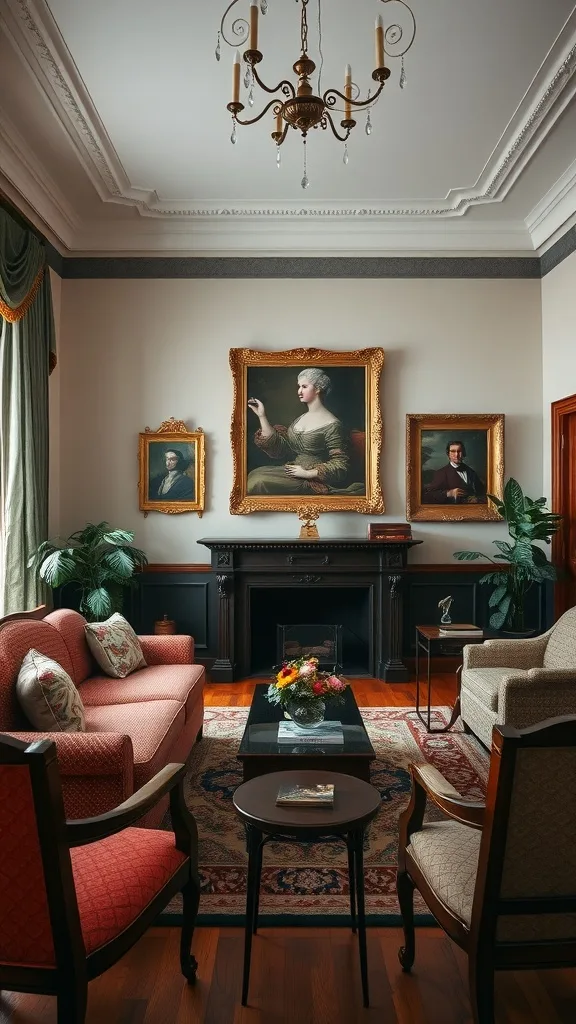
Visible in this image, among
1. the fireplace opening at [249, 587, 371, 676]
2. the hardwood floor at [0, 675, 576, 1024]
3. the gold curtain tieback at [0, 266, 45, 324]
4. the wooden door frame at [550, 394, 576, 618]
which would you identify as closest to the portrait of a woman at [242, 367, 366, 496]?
the fireplace opening at [249, 587, 371, 676]

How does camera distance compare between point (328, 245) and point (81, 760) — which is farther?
point (328, 245)

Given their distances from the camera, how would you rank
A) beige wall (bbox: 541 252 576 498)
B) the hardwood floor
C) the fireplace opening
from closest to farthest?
the hardwood floor → beige wall (bbox: 541 252 576 498) → the fireplace opening

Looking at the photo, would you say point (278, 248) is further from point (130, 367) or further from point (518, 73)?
point (518, 73)

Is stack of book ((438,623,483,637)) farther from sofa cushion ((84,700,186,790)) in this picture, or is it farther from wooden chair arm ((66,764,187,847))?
wooden chair arm ((66,764,187,847))

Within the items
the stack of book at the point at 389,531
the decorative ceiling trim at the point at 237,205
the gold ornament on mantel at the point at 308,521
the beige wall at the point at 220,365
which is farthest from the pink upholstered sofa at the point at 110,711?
the decorative ceiling trim at the point at 237,205

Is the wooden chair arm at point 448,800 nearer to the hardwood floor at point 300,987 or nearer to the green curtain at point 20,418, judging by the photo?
the hardwood floor at point 300,987

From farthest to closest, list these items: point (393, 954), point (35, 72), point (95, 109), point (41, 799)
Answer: point (95, 109) → point (35, 72) → point (393, 954) → point (41, 799)

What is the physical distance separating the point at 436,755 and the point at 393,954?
6.45ft

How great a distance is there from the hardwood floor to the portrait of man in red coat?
4369 mm

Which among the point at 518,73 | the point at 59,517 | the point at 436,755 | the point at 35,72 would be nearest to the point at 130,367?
the point at 59,517

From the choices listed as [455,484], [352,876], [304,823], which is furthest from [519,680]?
[455,484]

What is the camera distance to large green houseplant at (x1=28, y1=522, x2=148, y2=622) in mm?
5422

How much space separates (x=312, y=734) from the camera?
11.0 feet

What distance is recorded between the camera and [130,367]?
651cm
